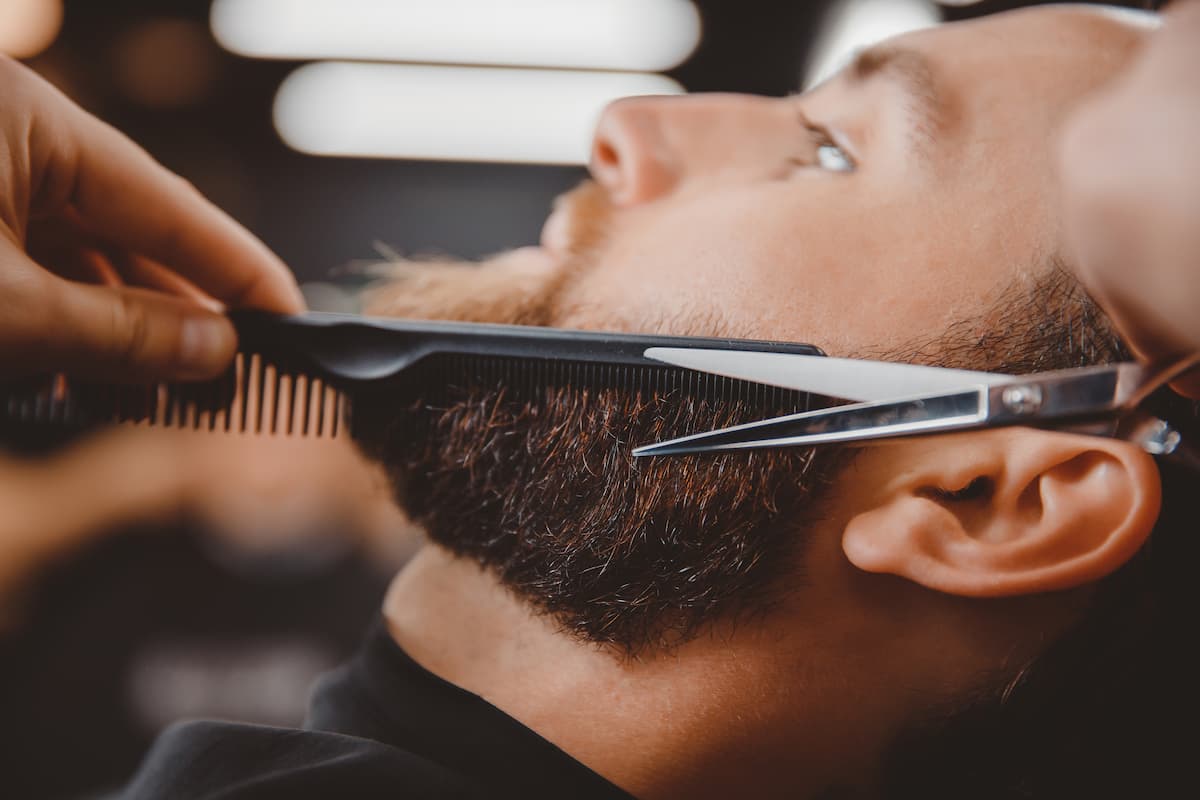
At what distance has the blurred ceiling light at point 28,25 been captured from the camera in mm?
2146

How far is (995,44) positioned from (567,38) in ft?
5.49

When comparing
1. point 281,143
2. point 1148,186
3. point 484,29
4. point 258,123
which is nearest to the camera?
point 1148,186

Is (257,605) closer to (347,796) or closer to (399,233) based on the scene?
(399,233)

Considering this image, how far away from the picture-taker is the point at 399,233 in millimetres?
3467

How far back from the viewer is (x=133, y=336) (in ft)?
2.24

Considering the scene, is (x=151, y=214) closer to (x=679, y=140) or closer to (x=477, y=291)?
(x=477, y=291)

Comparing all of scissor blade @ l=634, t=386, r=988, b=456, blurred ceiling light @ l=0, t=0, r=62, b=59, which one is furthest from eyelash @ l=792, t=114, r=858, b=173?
blurred ceiling light @ l=0, t=0, r=62, b=59

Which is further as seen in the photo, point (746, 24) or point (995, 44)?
point (746, 24)

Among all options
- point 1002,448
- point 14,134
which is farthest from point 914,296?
point 14,134

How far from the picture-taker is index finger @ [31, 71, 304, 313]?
0.71 meters

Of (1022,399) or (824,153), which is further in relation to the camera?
(824,153)

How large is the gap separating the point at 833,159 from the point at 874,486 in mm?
314

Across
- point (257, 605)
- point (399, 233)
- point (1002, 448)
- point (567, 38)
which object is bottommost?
point (257, 605)

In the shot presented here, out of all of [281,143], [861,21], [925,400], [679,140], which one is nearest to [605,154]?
[679,140]
